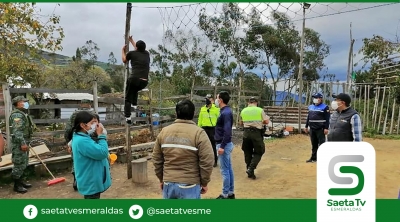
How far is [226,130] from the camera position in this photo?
4480mm

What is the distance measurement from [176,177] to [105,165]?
718 mm

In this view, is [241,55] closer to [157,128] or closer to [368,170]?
[157,128]

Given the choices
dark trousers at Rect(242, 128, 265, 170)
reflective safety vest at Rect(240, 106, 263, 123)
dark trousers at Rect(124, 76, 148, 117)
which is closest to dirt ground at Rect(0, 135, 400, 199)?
dark trousers at Rect(242, 128, 265, 170)

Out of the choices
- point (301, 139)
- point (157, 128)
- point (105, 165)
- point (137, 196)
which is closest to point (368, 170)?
point (105, 165)

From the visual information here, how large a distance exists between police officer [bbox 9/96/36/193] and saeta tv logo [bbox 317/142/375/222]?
14.2 feet

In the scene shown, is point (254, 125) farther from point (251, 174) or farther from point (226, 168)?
point (226, 168)

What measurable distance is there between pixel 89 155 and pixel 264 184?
3598 mm

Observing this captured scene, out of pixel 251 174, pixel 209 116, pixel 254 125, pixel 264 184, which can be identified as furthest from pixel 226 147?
pixel 209 116

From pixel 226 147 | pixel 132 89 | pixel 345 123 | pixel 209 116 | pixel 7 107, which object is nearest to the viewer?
pixel 345 123

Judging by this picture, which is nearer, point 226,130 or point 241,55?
point 226,130

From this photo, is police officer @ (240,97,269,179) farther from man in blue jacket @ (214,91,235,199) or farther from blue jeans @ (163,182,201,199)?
blue jeans @ (163,182,201,199)

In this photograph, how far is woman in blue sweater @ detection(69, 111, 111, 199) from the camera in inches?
109

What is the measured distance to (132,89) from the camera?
17.0ft

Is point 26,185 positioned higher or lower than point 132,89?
lower
